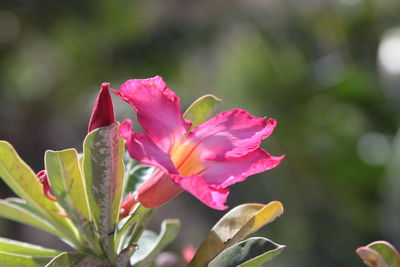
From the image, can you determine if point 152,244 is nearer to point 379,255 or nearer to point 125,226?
point 125,226

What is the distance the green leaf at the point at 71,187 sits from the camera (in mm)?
441

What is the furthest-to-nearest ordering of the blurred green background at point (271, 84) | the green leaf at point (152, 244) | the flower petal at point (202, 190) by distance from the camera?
1. the blurred green background at point (271, 84)
2. the green leaf at point (152, 244)
3. the flower petal at point (202, 190)

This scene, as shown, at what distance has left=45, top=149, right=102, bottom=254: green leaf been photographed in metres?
0.44

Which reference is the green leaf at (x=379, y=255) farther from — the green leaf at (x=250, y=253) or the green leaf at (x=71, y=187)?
the green leaf at (x=71, y=187)

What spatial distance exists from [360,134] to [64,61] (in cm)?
204

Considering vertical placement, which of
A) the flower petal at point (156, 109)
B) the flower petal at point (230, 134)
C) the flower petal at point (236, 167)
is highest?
the flower petal at point (156, 109)

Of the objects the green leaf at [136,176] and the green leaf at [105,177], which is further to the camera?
the green leaf at [136,176]

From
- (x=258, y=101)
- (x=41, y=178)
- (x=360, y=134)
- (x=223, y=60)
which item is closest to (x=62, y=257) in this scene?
(x=41, y=178)

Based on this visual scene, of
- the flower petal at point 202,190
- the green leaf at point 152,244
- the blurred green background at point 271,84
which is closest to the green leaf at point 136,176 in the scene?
the green leaf at point 152,244

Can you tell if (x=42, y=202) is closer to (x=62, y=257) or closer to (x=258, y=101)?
(x=62, y=257)

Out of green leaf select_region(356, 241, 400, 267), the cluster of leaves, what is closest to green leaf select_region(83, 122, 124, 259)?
the cluster of leaves

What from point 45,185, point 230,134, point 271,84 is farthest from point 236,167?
point 271,84

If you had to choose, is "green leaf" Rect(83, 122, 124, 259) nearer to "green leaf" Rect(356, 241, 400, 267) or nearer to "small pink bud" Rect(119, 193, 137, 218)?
"small pink bud" Rect(119, 193, 137, 218)

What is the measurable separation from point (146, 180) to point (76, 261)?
0.07m
